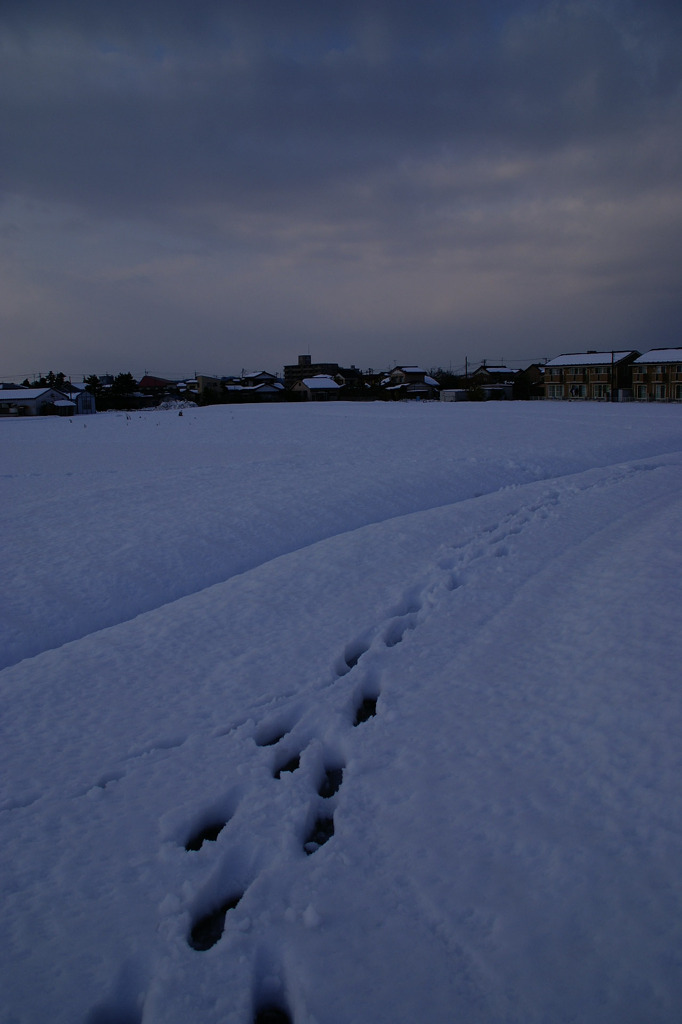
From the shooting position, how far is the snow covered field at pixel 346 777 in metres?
2.54

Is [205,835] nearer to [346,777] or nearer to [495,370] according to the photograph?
[346,777]

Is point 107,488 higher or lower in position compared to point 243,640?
higher

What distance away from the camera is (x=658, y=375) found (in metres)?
59.6

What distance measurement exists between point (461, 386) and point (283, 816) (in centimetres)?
9167

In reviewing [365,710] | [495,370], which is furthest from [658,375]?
[365,710]

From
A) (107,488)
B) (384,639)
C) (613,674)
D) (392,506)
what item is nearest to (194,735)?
(384,639)

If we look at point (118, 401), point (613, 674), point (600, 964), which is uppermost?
point (118, 401)

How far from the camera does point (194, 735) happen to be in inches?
169

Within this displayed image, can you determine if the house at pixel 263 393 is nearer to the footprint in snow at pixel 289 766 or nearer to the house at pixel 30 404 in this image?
the house at pixel 30 404

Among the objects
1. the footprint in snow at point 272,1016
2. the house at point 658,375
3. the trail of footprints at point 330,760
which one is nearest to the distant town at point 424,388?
the house at point 658,375

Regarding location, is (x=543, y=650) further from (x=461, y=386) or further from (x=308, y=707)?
(x=461, y=386)

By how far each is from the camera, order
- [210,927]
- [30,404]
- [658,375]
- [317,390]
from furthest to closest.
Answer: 1. [317,390]
2. [30,404]
3. [658,375]
4. [210,927]

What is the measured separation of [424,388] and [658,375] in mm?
29275

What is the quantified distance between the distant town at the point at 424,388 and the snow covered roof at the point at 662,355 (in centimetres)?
9
